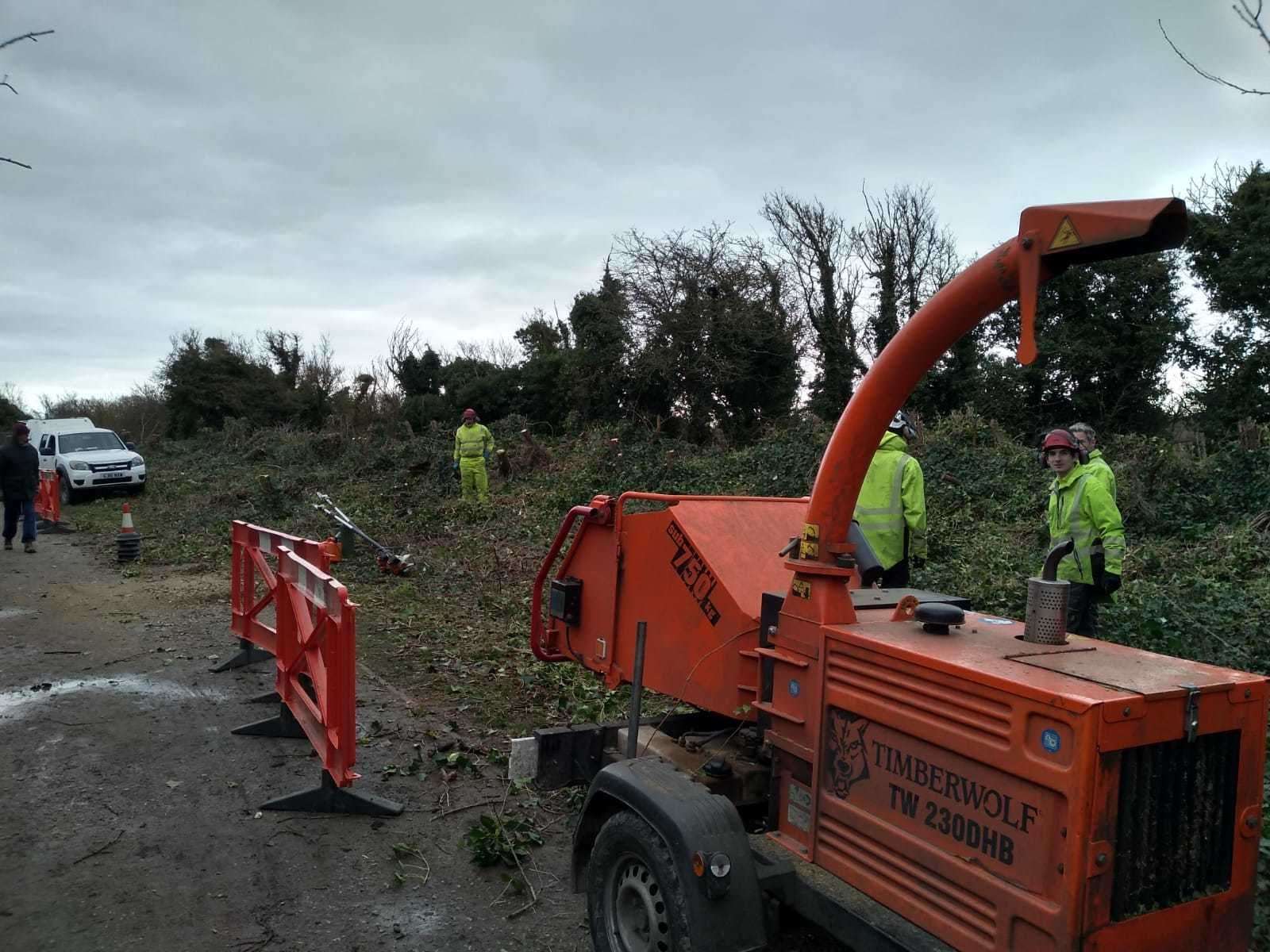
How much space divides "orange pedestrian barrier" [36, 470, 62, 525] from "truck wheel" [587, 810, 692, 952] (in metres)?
16.8

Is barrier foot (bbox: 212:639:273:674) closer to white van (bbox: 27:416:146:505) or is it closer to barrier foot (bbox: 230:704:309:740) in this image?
barrier foot (bbox: 230:704:309:740)

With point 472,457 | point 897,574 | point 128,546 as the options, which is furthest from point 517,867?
point 472,457

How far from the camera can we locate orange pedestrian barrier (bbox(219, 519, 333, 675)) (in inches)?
254

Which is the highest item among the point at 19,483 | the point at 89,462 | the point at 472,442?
the point at 472,442

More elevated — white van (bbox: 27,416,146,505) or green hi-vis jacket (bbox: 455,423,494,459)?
green hi-vis jacket (bbox: 455,423,494,459)

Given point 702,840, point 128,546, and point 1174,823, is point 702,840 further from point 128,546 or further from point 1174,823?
point 128,546

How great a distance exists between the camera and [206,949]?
359 cm

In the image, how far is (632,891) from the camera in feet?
10.6

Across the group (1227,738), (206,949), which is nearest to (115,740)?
(206,949)

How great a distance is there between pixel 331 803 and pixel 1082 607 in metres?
4.32

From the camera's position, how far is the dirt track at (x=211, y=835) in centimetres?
376

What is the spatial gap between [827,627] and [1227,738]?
1.12 metres

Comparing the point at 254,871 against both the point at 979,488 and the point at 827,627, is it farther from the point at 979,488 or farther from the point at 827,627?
the point at 979,488

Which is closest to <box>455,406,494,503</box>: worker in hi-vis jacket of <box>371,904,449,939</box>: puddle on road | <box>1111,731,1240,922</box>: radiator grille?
<box>371,904,449,939</box>: puddle on road
